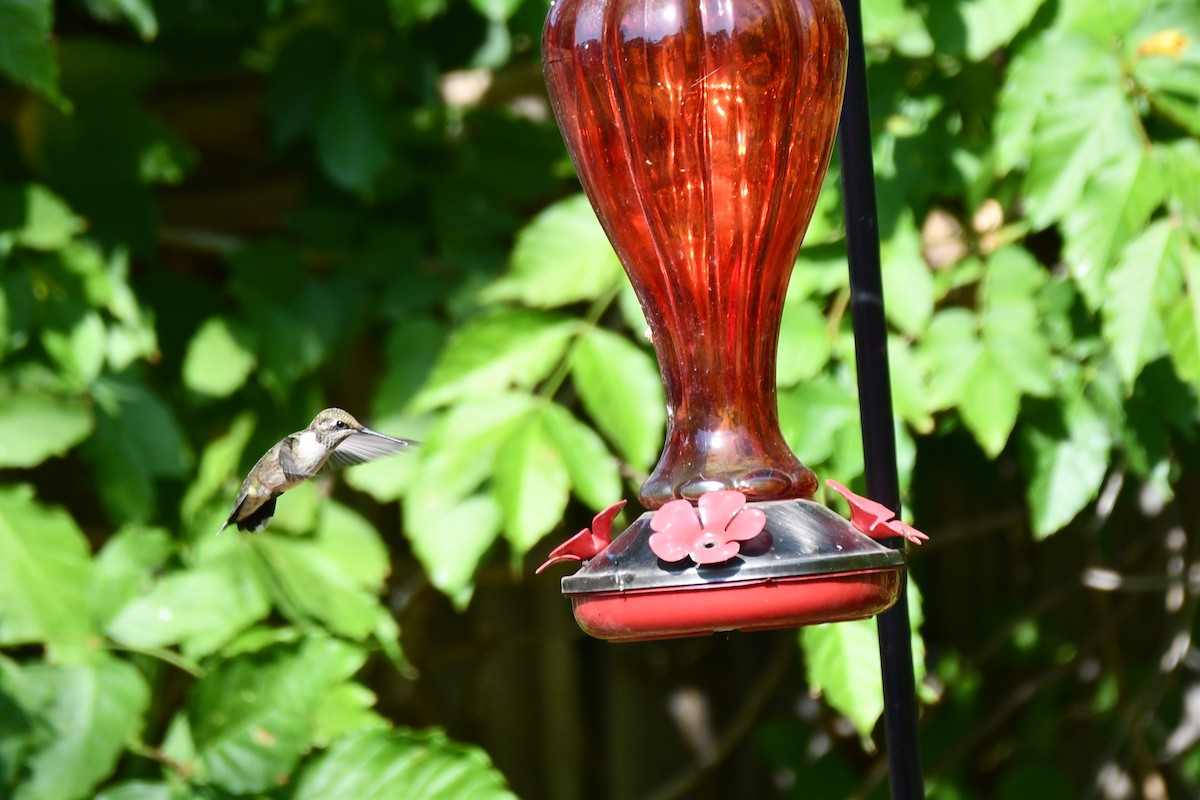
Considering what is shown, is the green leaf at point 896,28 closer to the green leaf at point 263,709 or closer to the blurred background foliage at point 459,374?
the blurred background foliage at point 459,374

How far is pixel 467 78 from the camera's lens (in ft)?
9.58

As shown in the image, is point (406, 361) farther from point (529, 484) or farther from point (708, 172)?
point (708, 172)

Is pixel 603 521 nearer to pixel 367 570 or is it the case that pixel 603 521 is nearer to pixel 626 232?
pixel 626 232

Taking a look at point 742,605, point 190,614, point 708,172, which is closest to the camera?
point 742,605

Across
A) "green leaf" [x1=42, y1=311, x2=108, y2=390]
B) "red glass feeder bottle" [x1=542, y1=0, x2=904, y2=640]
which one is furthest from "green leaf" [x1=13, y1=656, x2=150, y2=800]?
"red glass feeder bottle" [x1=542, y1=0, x2=904, y2=640]

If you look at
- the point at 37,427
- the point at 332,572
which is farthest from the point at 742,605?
the point at 37,427

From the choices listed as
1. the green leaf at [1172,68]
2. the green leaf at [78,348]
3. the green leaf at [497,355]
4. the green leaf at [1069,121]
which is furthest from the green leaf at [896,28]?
the green leaf at [78,348]

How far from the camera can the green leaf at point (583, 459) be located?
203 centimetres

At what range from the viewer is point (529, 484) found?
201 cm

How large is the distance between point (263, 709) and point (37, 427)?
0.58 m

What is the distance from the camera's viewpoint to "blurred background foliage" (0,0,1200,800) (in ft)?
6.35

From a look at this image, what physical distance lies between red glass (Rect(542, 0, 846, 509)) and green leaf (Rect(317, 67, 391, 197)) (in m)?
1.19

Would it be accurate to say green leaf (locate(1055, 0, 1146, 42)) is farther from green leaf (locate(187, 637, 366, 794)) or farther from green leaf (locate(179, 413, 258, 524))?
green leaf (locate(179, 413, 258, 524))

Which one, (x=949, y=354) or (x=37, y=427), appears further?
(x=37, y=427)
